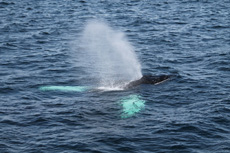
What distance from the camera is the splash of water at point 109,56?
134 feet

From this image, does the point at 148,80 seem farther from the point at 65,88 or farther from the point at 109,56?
the point at 109,56

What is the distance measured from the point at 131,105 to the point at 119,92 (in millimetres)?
3565

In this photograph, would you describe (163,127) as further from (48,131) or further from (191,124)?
(48,131)

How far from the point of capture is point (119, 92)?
36.2 m

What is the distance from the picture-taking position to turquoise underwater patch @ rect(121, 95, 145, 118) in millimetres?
31445

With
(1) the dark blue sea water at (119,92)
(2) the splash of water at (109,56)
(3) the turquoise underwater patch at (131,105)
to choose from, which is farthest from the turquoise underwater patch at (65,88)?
(3) the turquoise underwater patch at (131,105)

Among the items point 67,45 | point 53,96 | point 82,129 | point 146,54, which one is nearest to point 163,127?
point 82,129

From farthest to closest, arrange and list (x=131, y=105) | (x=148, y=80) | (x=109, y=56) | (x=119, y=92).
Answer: (x=109, y=56) → (x=148, y=80) → (x=119, y=92) → (x=131, y=105)

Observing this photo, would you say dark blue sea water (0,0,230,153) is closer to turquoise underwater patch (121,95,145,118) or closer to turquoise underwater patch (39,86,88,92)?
turquoise underwater patch (121,95,145,118)

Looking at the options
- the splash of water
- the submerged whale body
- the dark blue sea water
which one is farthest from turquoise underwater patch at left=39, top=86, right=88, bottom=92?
the submerged whale body

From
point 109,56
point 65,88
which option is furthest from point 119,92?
point 109,56

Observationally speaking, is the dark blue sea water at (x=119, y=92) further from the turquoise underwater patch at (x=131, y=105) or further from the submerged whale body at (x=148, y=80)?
the submerged whale body at (x=148, y=80)

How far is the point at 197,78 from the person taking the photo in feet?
131

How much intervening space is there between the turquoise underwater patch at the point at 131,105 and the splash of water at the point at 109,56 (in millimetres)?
3362
